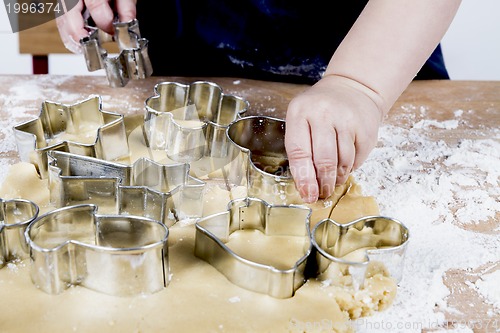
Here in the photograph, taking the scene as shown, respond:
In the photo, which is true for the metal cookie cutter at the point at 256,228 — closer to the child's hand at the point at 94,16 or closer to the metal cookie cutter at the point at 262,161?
the metal cookie cutter at the point at 262,161

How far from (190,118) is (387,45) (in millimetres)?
430

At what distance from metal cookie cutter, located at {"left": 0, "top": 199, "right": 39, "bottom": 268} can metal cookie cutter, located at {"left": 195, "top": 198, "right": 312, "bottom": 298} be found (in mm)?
236

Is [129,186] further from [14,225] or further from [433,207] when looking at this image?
[433,207]

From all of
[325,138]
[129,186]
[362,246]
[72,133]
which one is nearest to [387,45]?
[325,138]

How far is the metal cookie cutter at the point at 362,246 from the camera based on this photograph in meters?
0.84

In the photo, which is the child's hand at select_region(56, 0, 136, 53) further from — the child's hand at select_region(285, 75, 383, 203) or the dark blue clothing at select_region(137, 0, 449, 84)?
the child's hand at select_region(285, 75, 383, 203)

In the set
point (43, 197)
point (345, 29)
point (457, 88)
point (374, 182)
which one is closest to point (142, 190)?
point (43, 197)

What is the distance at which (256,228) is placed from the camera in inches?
37.3

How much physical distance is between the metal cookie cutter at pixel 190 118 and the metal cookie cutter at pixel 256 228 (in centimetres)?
22

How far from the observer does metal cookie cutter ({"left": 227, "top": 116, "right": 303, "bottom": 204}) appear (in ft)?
3.31

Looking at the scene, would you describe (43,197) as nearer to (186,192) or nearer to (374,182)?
(186,192)

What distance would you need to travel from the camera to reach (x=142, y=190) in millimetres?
945

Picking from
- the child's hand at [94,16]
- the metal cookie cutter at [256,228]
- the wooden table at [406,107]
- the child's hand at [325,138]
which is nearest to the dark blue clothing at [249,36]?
the wooden table at [406,107]

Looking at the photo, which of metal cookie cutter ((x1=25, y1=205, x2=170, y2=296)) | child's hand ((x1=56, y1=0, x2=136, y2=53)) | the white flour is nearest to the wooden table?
the white flour
